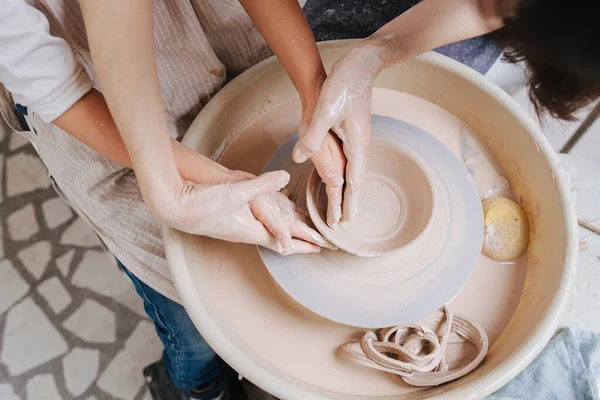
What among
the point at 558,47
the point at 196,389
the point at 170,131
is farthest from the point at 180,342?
the point at 558,47

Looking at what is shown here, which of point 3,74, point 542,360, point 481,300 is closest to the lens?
point 3,74

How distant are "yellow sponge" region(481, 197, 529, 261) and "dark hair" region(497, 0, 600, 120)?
46 centimetres

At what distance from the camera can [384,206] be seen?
1159 mm

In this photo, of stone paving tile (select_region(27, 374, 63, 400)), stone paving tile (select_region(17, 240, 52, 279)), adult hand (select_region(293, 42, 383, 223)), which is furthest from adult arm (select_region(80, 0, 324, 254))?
stone paving tile (select_region(17, 240, 52, 279))

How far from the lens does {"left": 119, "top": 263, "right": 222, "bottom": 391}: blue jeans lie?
1.31m

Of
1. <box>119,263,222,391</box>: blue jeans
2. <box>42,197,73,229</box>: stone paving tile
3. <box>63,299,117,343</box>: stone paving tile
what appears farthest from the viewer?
<box>42,197,73,229</box>: stone paving tile

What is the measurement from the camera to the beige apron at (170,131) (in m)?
1.21

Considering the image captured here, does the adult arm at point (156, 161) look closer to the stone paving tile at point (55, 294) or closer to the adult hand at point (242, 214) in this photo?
the adult hand at point (242, 214)

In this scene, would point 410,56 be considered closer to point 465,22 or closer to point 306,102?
point 465,22

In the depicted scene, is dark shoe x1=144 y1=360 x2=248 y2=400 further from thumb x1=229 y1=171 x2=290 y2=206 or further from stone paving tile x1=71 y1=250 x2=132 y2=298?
thumb x1=229 y1=171 x2=290 y2=206

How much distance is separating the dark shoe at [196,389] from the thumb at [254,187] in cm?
98

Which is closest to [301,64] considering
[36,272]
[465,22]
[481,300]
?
[465,22]

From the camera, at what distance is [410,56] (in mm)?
1200

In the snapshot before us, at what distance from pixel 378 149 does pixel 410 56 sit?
9.1 inches
